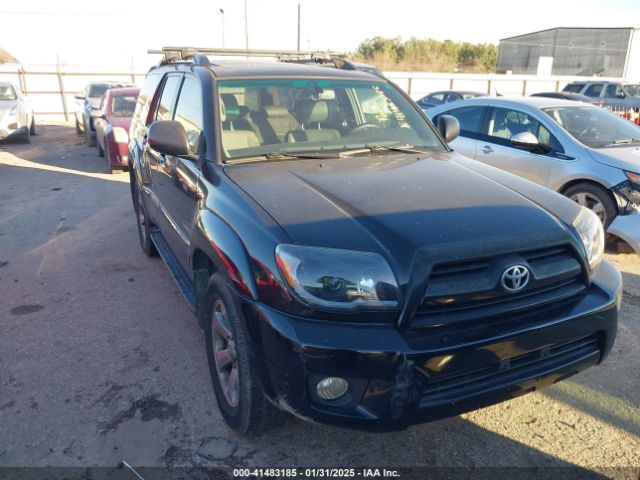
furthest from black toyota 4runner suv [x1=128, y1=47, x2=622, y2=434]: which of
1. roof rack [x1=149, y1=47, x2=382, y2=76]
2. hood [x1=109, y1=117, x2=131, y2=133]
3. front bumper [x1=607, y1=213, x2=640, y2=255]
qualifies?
hood [x1=109, y1=117, x2=131, y2=133]

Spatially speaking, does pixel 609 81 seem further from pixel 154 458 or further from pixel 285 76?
pixel 154 458

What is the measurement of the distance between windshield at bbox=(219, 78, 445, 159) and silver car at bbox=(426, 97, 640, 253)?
8.19 ft

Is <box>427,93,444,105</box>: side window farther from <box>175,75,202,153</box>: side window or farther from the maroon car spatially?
<box>175,75,202,153</box>: side window

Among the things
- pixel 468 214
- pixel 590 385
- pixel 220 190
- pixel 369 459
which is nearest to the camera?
pixel 468 214

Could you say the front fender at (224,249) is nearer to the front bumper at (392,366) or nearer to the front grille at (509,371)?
the front bumper at (392,366)

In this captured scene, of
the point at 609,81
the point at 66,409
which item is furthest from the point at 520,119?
the point at 609,81

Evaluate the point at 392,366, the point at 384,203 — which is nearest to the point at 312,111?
the point at 384,203

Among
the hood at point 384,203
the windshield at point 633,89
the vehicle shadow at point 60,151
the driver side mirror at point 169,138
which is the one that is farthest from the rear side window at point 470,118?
the windshield at point 633,89

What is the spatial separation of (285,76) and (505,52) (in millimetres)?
60283

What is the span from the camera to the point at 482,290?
2094 millimetres

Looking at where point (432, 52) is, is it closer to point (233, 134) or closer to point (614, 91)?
point (614, 91)

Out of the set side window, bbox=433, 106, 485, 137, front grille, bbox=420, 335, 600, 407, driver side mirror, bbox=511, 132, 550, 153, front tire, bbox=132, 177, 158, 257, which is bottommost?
front tire, bbox=132, 177, 158, 257

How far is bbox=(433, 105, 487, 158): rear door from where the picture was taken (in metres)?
6.67

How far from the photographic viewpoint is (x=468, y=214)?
92.0 inches
